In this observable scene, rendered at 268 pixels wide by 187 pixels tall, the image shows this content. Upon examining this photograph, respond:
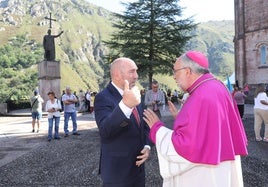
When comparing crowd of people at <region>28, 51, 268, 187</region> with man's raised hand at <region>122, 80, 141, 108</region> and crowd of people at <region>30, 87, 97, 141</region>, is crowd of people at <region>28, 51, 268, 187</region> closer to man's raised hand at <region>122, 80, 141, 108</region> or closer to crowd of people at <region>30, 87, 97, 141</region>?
man's raised hand at <region>122, 80, 141, 108</region>

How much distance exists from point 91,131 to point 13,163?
5.90 m

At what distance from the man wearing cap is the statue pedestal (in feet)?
70.0

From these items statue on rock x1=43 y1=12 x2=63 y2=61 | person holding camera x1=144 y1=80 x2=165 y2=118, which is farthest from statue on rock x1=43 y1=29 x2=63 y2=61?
person holding camera x1=144 y1=80 x2=165 y2=118

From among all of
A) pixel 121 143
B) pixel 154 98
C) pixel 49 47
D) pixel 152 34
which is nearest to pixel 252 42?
pixel 152 34

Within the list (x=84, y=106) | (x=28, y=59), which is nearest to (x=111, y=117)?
(x=84, y=106)

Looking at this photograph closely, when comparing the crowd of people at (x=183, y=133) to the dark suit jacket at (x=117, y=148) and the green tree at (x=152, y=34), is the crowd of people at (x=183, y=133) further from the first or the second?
the green tree at (x=152, y=34)

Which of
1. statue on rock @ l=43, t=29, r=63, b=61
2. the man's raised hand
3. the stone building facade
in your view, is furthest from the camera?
the stone building facade

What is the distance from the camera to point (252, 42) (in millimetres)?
31250

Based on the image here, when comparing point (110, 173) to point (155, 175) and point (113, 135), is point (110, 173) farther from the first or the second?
point (155, 175)

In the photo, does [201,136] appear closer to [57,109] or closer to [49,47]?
[57,109]

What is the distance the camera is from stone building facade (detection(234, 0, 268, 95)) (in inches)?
1196

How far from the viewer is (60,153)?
9078mm

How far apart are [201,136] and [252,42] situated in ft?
103

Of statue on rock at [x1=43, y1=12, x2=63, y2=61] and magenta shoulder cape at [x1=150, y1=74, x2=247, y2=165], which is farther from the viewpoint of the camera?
statue on rock at [x1=43, y1=12, x2=63, y2=61]
